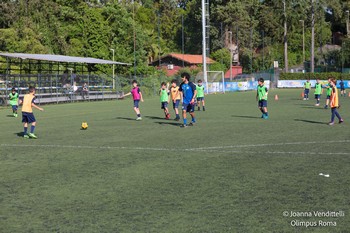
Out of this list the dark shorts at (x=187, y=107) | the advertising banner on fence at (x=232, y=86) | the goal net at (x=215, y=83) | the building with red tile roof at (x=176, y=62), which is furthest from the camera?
the building with red tile roof at (x=176, y=62)

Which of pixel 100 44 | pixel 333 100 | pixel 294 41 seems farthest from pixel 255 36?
pixel 333 100

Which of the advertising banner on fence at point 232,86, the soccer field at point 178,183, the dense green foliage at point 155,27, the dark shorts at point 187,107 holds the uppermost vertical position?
the dense green foliage at point 155,27

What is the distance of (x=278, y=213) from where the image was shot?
6398mm

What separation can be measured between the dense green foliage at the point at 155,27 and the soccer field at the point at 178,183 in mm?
46396

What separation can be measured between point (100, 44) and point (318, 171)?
60419 mm

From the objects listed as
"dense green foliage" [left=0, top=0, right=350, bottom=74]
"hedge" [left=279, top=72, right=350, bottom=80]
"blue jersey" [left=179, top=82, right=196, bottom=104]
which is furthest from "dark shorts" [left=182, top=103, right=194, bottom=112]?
"hedge" [left=279, top=72, right=350, bottom=80]

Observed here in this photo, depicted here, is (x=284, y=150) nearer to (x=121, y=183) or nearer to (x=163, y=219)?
(x=121, y=183)

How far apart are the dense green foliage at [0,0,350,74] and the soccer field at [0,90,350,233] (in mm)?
46396

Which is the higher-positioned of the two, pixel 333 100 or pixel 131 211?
pixel 333 100

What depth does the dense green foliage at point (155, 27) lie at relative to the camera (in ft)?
207

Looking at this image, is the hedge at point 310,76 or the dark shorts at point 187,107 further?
the hedge at point 310,76

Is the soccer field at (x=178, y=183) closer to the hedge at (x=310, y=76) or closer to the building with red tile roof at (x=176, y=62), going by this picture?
the hedge at (x=310, y=76)

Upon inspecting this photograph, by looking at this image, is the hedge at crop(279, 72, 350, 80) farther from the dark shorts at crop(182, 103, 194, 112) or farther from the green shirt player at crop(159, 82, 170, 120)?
the dark shorts at crop(182, 103, 194, 112)

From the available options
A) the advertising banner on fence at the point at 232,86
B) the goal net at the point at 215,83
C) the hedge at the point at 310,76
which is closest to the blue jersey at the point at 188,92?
the goal net at the point at 215,83
